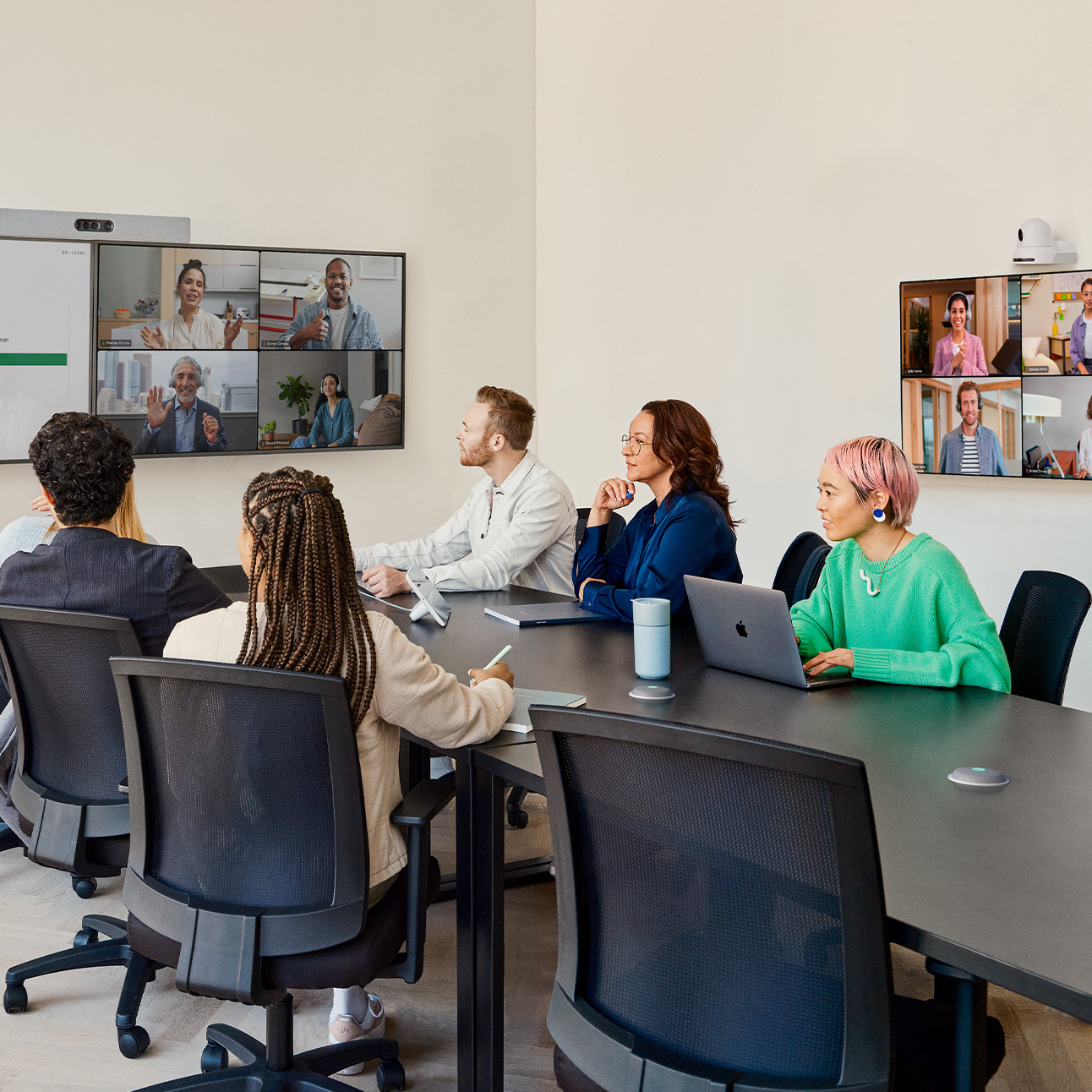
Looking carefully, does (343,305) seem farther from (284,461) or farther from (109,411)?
(109,411)

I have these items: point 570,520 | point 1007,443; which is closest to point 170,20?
point 570,520

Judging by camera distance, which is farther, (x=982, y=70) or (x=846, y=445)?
(x=982, y=70)

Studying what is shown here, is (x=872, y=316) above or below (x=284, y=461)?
above

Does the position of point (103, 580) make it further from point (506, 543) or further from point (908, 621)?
point (908, 621)

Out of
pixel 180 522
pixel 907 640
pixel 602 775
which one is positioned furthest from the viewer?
pixel 180 522

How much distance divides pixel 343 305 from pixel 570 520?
7.89 feet

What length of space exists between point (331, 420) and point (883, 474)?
3795 millimetres

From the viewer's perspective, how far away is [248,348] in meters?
5.39

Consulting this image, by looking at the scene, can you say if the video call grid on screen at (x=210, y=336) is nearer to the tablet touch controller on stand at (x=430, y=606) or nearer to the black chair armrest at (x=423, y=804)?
the tablet touch controller on stand at (x=430, y=606)

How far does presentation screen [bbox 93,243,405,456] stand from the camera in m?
5.13

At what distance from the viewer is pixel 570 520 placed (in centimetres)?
384

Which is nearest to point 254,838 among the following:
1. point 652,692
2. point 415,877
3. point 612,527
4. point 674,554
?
point 415,877

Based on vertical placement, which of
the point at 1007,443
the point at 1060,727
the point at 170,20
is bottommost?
the point at 1060,727

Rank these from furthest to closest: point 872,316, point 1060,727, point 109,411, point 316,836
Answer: point 109,411, point 872,316, point 1060,727, point 316,836
